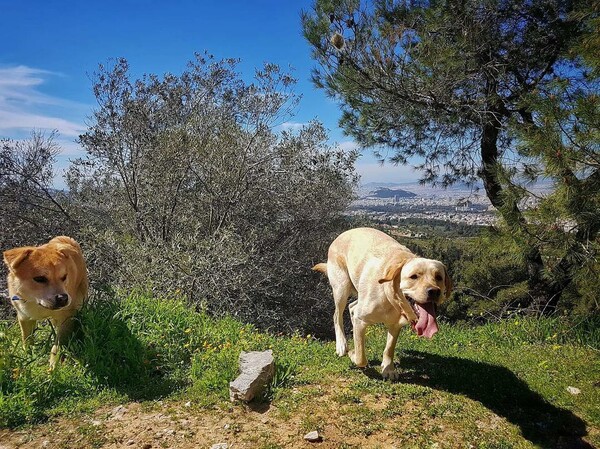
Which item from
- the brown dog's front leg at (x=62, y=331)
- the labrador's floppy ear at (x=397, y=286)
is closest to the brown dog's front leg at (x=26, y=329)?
the brown dog's front leg at (x=62, y=331)

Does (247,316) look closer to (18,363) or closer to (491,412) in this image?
(18,363)

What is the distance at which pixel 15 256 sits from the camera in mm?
4203

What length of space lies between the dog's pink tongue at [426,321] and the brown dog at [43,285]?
3377 millimetres

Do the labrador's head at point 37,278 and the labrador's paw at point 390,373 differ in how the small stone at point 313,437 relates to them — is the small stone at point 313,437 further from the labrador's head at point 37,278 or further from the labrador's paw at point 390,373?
the labrador's head at point 37,278

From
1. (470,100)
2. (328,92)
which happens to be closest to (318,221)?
(328,92)

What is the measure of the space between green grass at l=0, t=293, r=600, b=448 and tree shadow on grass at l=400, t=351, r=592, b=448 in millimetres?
14

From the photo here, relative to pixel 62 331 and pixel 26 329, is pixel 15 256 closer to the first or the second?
pixel 26 329

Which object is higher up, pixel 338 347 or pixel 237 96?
pixel 237 96

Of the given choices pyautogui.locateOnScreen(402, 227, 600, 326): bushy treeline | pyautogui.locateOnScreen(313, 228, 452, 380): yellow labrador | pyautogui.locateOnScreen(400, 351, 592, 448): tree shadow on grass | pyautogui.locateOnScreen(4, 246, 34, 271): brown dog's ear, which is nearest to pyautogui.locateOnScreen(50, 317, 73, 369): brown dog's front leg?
pyautogui.locateOnScreen(4, 246, 34, 271): brown dog's ear

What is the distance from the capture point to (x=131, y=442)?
11.1 feet

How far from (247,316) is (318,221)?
5.40m

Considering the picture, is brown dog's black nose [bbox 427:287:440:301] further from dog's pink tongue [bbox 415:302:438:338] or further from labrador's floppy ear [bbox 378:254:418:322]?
labrador's floppy ear [bbox 378:254:418:322]

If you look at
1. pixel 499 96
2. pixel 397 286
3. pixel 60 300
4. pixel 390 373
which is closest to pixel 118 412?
pixel 60 300

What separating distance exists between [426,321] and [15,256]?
13.0 ft
